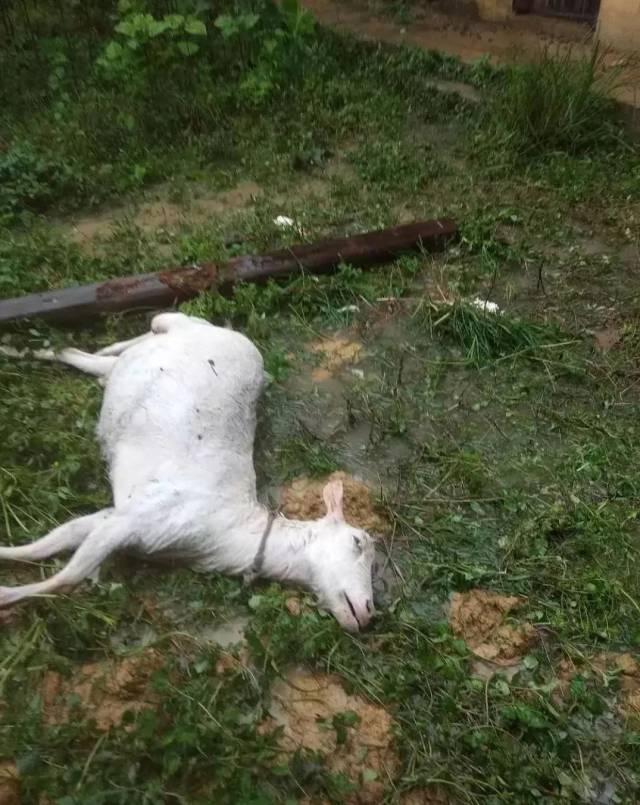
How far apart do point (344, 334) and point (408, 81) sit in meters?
3.94

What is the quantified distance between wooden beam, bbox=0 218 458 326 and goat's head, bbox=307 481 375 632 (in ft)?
6.61

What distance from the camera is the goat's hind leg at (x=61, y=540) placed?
3.26 m

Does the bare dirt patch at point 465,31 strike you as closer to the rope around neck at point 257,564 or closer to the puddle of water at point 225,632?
the rope around neck at point 257,564

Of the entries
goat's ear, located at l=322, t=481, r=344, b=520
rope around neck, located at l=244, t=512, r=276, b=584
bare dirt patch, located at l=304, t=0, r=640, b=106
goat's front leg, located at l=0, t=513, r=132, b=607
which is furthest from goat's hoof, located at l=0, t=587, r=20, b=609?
bare dirt patch, located at l=304, t=0, r=640, b=106

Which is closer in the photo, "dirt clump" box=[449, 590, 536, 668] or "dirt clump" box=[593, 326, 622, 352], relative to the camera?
"dirt clump" box=[449, 590, 536, 668]

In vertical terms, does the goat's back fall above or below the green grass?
above

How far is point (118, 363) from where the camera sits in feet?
13.2

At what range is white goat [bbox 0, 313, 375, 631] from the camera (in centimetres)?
324

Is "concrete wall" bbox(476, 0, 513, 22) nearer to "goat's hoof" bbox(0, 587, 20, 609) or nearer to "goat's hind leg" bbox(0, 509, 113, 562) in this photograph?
"goat's hind leg" bbox(0, 509, 113, 562)

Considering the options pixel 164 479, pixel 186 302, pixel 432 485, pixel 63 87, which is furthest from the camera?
pixel 63 87

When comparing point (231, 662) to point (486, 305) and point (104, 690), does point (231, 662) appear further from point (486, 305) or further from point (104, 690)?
point (486, 305)

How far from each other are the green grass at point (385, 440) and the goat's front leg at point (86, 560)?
2.7 inches

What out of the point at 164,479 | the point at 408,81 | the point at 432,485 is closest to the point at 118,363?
the point at 164,479

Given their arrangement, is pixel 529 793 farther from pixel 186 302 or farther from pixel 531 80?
pixel 531 80
